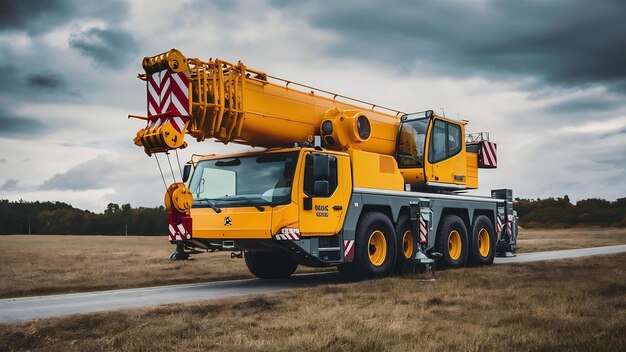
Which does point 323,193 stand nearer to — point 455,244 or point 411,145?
point 411,145

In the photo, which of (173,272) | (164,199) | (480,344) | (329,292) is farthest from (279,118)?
(480,344)

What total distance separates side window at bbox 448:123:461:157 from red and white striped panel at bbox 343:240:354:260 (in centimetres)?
512

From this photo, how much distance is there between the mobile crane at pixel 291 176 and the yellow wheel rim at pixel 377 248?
0.02 meters

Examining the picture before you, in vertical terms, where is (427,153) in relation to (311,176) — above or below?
above

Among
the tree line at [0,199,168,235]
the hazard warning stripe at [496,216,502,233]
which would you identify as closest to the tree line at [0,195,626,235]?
the tree line at [0,199,168,235]

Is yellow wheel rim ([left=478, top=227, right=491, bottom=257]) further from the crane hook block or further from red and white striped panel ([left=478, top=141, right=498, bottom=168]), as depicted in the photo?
the crane hook block

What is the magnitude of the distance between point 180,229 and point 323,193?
2.67m

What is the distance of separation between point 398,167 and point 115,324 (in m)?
9.28

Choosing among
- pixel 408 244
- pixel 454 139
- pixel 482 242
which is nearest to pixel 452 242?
pixel 482 242

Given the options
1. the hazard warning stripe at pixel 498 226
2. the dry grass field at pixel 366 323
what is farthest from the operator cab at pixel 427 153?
the dry grass field at pixel 366 323

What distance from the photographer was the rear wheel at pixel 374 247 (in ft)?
41.6

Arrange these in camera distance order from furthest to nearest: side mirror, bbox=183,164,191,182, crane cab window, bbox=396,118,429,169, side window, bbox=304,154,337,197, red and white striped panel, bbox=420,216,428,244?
crane cab window, bbox=396,118,429,169 → red and white striped panel, bbox=420,216,428,244 → side mirror, bbox=183,164,191,182 → side window, bbox=304,154,337,197

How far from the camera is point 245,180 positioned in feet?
39.8

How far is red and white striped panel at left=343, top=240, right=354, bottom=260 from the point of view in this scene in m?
12.3
